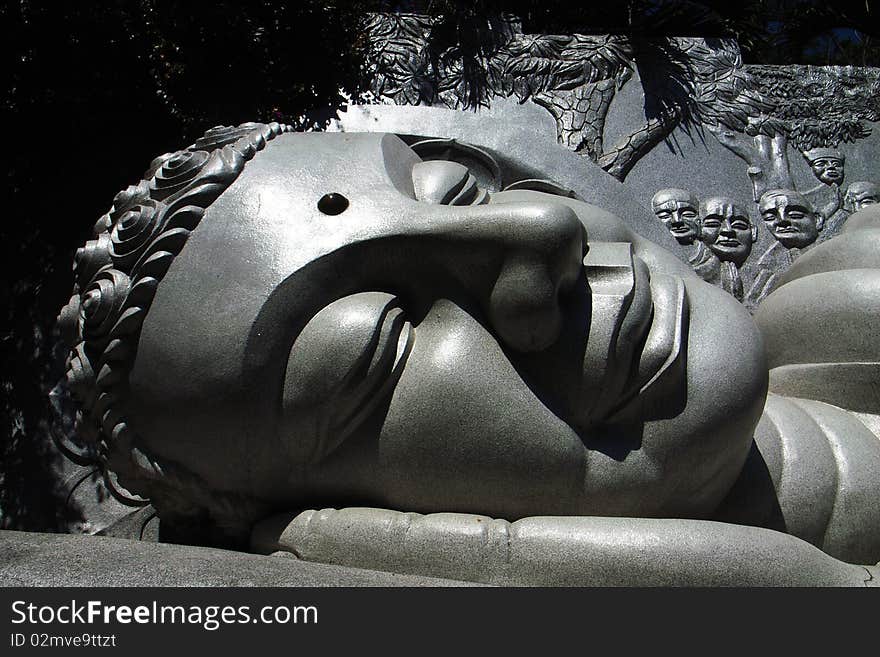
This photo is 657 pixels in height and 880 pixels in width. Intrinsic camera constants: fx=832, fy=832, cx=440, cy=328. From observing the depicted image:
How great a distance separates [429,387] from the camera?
191 cm

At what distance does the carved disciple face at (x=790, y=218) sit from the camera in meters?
4.94

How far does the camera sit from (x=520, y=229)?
188 centimetres

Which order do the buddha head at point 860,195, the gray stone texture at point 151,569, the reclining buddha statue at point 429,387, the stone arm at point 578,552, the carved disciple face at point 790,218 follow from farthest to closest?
the buddha head at point 860,195 < the carved disciple face at point 790,218 < the reclining buddha statue at point 429,387 < the stone arm at point 578,552 < the gray stone texture at point 151,569

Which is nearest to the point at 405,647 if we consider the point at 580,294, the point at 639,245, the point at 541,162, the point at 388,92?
the point at 580,294

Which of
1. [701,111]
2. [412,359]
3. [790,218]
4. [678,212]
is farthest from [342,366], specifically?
[701,111]

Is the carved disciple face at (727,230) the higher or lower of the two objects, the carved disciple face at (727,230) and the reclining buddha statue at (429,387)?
the lower

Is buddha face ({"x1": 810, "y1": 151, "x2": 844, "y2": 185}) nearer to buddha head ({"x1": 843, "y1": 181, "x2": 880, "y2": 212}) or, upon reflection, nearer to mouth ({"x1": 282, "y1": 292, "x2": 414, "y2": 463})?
buddha head ({"x1": 843, "y1": 181, "x2": 880, "y2": 212})

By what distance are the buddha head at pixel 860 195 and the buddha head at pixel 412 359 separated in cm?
349

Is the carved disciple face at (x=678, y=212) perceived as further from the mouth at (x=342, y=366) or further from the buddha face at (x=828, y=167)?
the mouth at (x=342, y=366)

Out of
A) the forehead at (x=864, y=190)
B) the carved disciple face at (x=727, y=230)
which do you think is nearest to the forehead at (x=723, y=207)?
the carved disciple face at (x=727, y=230)

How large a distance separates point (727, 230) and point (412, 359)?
3.49m

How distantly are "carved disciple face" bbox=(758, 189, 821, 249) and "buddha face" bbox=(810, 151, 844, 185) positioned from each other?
25 cm

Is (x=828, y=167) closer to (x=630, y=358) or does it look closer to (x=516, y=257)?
(x=630, y=358)

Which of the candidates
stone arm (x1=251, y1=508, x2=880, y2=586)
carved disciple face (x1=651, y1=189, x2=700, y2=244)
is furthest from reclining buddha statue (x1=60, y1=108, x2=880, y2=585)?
carved disciple face (x1=651, y1=189, x2=700, y2=244)
